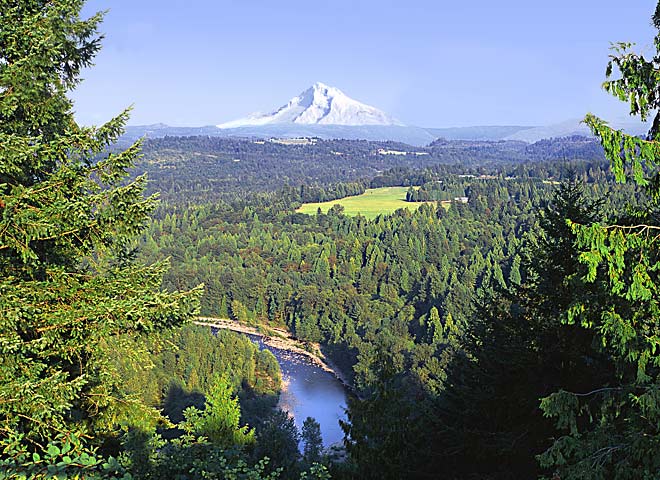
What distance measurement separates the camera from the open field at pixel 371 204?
120875 mm

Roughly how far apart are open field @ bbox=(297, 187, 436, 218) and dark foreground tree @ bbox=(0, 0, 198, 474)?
108 meters

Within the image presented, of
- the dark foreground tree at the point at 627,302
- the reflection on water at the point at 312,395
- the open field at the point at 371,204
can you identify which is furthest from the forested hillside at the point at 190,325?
the open field at the point at 371,204

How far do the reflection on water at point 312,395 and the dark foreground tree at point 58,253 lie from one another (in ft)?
103

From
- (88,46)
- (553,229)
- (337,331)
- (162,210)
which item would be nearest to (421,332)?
(337,331)

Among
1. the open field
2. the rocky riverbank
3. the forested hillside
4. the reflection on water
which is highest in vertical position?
the forested hillside

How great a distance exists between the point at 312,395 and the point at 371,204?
8534cm

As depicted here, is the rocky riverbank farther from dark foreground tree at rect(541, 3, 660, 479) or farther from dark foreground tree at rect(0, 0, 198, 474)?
dark foreground tree at rect(541, 3, 660, 479)

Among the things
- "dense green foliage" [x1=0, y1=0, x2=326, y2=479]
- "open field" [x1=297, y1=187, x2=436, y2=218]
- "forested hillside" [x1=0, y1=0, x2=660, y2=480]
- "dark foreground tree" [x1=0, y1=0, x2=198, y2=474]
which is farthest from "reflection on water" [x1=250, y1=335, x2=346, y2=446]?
"open field" [x1=297, y1=187, x2=436, y2=218]

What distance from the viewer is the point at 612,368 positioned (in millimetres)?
9180

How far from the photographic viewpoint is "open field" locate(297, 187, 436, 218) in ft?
397

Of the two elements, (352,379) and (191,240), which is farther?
(191,240)

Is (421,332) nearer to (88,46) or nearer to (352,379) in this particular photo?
(352,379)

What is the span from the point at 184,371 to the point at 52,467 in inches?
1816

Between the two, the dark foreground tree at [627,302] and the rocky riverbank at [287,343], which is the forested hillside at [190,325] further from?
the rocky riverbank at [287,343]
